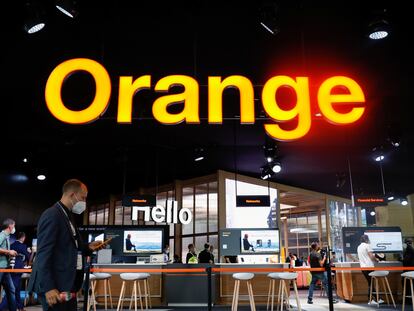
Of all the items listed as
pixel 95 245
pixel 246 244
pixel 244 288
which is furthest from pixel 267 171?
pixel 95 245

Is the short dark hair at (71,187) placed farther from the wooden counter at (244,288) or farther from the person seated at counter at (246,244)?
the person seated at counter at (246,244)

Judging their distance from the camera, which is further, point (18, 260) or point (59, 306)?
point (18, 260)

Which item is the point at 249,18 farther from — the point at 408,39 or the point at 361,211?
the point at 361,211

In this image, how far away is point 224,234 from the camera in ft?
34.6

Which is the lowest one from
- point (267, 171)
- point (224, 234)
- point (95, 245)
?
point (95, 245)

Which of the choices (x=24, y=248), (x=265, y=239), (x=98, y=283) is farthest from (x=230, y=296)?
(x=24, y=248)

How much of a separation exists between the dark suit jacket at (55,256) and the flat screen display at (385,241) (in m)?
11.5

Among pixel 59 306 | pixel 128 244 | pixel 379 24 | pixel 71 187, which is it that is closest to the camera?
pixel 59 306

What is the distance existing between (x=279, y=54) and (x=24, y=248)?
6.32m

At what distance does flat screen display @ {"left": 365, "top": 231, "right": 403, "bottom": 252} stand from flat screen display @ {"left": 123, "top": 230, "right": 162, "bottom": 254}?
6.31 meters

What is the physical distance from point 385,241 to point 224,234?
17.8 feet

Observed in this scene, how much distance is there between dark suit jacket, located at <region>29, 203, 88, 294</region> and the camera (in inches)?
106

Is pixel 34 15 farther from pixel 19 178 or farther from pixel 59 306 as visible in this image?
pixel 19 178

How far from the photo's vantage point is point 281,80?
6770 mm
